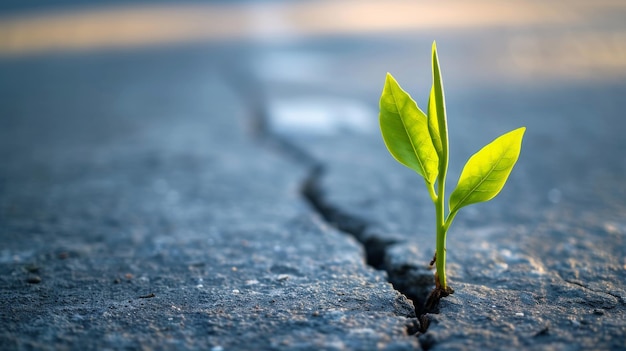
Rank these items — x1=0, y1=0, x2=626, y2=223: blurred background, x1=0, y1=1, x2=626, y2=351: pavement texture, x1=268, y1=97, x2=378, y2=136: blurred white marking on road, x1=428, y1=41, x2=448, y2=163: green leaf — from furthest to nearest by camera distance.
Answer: x1=268, y1=97, x2=378, y2=136: blurred white marking on road → x1=0, y1=0, x2=626, y2=223: blurred background → x1=0, y1=1, x2=626, y2=351: pavement texture → x1=428, y1=41, x2=448, y2=163: green leaf

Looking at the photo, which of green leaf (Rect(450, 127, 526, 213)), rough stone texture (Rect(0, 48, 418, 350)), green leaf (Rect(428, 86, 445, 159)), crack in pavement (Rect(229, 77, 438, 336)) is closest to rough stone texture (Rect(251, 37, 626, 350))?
crack in pavement (Rect(229, 77, 438, 336))

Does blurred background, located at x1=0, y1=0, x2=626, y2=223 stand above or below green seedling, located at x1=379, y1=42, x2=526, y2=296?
above

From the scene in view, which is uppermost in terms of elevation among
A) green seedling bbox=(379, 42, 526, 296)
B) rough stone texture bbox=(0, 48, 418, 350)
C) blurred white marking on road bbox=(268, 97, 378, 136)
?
blurred white marking on road bbox=(268, 97, 378, 136)

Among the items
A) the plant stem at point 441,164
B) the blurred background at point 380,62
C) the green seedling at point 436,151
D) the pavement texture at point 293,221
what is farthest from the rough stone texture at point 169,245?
the blurred background at point 380,62

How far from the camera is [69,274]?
4.90ft

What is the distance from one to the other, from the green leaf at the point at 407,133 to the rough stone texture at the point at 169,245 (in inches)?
12.6

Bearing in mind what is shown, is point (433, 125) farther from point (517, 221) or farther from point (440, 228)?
point (517, 221)

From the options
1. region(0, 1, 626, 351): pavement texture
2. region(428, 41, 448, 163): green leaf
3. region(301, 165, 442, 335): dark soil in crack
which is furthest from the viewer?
region(301, 165, 442, 335): dark soil in crack

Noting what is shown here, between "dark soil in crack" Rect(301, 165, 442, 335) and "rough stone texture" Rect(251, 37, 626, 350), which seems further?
"dark soil in crack" Rect(301, 165, 442, 335)

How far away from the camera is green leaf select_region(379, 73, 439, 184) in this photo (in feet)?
4.00

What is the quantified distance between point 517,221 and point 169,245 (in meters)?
1.07

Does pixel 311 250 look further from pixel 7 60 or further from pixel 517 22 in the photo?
pixel 517 22

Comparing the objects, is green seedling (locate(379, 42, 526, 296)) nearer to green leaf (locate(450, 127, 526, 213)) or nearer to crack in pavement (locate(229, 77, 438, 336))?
green leaf (locate(450, 127, 526, 213))

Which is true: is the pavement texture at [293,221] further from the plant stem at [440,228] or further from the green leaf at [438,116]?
the green leaf at [438,116]
